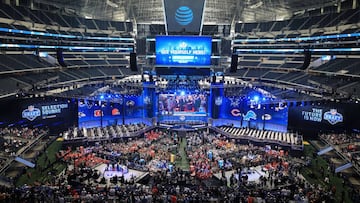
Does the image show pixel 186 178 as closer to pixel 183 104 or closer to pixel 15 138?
pixel 15 138

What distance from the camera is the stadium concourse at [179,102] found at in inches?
778

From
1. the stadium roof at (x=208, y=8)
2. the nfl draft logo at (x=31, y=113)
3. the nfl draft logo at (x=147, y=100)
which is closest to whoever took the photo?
the nfl draft logo at (x=31, y=113)

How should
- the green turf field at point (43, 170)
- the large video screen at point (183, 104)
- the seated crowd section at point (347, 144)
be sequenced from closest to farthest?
the green turf field at point (43, 170) < the seated crowd section at point (347, 144) < the large video screen at point (183, 104)

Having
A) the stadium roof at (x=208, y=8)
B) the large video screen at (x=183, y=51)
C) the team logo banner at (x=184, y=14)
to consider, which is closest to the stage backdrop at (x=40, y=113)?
the large video screen at (x=183, y=51)

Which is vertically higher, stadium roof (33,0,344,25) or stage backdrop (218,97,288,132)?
stadium roof (33,0,344,25)

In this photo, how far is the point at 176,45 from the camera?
33.4 metres

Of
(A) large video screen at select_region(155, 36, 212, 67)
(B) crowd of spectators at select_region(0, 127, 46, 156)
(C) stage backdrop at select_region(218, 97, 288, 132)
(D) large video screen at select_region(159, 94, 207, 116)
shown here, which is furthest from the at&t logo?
(B) crowd of spectators at select_region(0, 127, 46, 156)

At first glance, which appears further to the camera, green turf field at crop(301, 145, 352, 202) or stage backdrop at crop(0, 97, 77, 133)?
stage backdrop at crop(0, 97, 77, 133)

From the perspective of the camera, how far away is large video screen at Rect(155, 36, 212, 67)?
109ft

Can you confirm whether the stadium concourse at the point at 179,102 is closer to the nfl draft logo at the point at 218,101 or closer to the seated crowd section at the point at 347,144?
the seated crowd section at the point at 347,144

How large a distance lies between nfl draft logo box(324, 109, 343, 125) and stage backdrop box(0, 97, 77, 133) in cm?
2450

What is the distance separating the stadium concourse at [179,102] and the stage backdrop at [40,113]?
11 centimetres

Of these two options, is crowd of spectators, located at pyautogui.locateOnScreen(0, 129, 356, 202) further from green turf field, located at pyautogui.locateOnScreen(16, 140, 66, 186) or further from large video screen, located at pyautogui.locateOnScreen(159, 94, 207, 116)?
large video screen, located at pyautogui.locateOnScreen(159, 94, 207, 116)

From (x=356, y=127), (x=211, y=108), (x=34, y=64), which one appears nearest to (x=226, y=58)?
(x=211, y=108)
